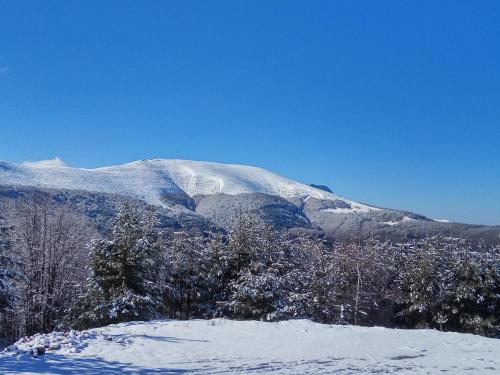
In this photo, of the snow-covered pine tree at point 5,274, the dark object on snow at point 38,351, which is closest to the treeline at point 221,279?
the snow-covered pine tree at point 5,274

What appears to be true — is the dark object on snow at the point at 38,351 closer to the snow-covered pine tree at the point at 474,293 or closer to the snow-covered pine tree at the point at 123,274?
the snow-covered pine tree at the point at 123,274

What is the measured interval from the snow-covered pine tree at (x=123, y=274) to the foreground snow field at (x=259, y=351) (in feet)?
22.2

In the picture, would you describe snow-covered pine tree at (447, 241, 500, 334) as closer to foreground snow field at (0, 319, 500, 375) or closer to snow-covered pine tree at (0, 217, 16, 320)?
foreground snow field at (0, 319, 500, 375)

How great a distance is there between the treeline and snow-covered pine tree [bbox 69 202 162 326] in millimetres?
61

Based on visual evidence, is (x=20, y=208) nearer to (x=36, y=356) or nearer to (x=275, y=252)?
(x=275, y=252)

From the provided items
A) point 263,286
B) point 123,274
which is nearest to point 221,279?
point 263,286

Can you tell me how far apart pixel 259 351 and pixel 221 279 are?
696 inches

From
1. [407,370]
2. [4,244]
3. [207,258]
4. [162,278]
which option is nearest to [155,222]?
[162,278]

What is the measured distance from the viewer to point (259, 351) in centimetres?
1317

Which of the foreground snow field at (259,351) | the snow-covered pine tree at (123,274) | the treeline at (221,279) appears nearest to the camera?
the foreground snow field at (259,351)

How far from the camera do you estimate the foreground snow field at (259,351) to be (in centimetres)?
1091

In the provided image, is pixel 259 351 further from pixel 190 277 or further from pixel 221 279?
pixel 190 277

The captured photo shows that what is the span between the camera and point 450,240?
45.3 m

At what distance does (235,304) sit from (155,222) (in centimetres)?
711
